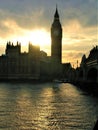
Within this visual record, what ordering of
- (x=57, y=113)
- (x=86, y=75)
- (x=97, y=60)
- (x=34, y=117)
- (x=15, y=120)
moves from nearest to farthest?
1. (x=15, y=120)
2. (x=34, y=117)
3. (x=57, y=113)
4. (x=97, y=60)
5. (x=86, y=75)

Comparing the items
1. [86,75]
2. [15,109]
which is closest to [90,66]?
[86,75]

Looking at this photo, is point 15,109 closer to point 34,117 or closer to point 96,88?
point 34,117

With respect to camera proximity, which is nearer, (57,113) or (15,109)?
(57,113)

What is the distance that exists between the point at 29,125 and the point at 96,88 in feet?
A: 176

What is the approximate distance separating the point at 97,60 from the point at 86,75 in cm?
3143

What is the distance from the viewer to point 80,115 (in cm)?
5003

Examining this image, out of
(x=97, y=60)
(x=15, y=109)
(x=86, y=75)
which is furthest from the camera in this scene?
(x=86, y=75)

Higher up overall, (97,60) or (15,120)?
(97,60)

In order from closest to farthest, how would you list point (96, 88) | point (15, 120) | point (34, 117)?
point (15, 120) < point (34, 117) < point (96, 88)

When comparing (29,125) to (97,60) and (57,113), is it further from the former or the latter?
(97,60)

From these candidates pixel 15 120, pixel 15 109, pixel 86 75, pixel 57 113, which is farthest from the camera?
pixel 86 75

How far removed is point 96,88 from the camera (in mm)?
93688

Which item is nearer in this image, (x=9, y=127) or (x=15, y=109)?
(x=9, y=127)

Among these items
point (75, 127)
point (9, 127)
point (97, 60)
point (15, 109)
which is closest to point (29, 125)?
point (9, 127)
